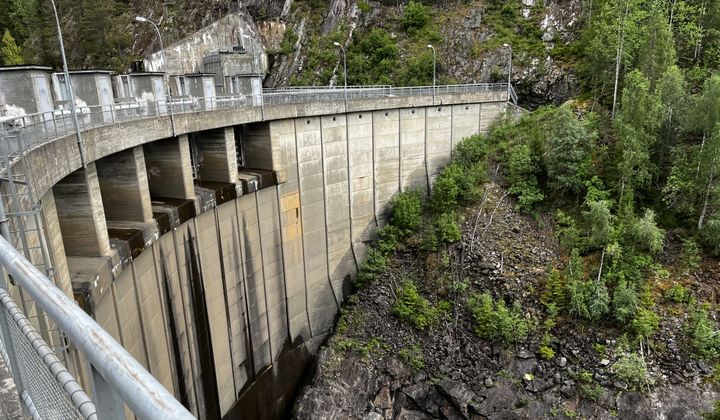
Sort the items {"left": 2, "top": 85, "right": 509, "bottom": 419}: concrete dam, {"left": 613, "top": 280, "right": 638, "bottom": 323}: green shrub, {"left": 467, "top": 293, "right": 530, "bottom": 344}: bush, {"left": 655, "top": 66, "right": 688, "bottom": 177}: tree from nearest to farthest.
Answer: {"left": 2, "top": 85, "right": 509, "bottom": 419}: concrete dam → {"left": 613, "top": 280, "right": 638, "bottom": 323}: green shrub → {"left": 467, "top": 293, "right": 530, "bottom": 344}: bush → {"left": 655, "top": 66, "right": 688, "bottom": 177}: tree

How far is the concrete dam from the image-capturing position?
12.4 m

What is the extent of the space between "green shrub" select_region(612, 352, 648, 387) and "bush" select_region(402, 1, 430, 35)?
35.9 meters

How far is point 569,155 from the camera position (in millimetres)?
27594

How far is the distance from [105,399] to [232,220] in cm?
1809

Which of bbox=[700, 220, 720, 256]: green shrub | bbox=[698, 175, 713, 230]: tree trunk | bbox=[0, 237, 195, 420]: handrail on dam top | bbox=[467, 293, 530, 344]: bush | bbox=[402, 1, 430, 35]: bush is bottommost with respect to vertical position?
bbox=[467, 293, 530, 344]: bush

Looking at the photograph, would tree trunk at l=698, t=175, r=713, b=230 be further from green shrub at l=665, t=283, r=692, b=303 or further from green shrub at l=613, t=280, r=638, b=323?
green shrub at l=613, t=280, r=638, b=323

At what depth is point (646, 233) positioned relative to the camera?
23.1 m

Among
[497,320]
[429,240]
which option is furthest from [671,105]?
[497,320]

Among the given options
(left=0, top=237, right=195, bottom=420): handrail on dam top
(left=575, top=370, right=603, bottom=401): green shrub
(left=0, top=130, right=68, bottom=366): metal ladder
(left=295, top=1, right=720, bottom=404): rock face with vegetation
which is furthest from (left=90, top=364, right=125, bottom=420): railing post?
(left=575, top=370, right=603, bottom=401): green shrub

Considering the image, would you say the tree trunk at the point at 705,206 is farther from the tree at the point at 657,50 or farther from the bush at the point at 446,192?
the bush at the point at 446,192

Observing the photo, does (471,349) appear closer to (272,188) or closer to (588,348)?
(588,348)

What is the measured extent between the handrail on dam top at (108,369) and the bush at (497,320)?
22.6m

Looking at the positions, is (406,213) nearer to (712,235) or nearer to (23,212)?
(712,235)

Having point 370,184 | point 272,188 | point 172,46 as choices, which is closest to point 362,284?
point 370,184
